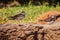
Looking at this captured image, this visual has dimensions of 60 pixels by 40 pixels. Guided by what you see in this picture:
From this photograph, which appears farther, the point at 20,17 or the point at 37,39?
the point at 20,17

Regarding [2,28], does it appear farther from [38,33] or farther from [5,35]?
[38,33]

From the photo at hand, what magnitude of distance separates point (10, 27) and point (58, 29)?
809 mm

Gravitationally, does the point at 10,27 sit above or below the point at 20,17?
above

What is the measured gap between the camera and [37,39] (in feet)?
12.3

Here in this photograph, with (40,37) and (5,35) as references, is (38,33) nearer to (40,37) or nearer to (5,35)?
(40,37)

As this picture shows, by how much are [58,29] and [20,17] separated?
4.03 meters

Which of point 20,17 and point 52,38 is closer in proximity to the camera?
point 52,38

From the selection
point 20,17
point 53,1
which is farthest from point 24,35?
point 53,1

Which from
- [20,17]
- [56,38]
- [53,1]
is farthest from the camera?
[53,1]

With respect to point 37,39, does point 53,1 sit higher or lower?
lower

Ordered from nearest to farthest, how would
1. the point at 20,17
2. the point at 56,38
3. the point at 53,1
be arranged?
the point at 56,38
the point at 20,17
the point at 53,1

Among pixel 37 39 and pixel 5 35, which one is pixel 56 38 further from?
pixel 5 35

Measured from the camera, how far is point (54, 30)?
374 cm

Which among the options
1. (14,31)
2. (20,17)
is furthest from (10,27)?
(20,17)
